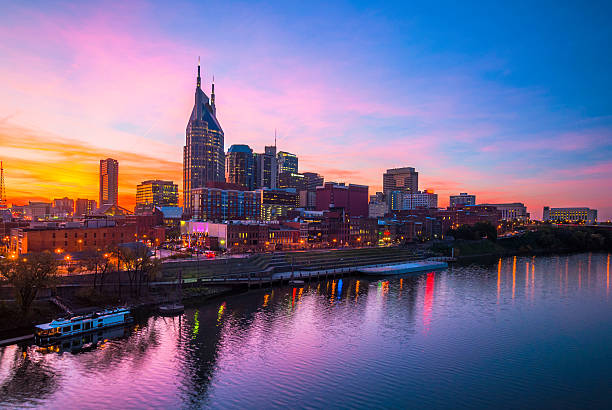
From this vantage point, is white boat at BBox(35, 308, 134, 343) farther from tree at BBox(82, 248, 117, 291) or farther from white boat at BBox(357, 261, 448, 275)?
white boat at BBox(357, 261, 448, 275)

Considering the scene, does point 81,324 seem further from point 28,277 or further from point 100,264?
point 100,264

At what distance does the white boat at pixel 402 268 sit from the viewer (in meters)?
107

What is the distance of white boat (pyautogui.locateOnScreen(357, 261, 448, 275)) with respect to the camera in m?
107

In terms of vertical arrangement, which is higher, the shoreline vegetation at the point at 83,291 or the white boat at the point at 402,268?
the shoreline vegetation at the point at 83,291

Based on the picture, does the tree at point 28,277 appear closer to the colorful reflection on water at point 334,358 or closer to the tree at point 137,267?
the colorful reflection on water at point 334,358

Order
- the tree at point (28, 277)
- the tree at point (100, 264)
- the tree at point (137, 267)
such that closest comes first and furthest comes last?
the tree at point (28, 277), the tree at point (100, 264), the tree at point (137, 267)

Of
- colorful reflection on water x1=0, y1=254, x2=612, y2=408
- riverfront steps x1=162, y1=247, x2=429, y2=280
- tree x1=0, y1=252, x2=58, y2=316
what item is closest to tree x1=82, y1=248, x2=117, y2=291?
tree x1=0, y1=252, x2=58, y2=316

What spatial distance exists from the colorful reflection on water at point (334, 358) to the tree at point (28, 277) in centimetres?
915

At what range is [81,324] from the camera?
50.7 m

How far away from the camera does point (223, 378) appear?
3866cm

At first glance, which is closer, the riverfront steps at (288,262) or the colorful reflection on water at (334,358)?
the colorful reflection on water at (334,358)

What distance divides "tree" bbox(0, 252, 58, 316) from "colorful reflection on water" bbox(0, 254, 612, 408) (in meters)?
9.15

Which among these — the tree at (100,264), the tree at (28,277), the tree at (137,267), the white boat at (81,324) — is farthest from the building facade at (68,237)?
the white boat at (81,324)

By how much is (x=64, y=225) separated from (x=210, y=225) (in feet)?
143
